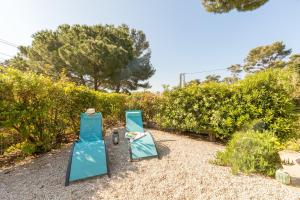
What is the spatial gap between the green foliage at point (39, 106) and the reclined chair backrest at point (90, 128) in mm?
822

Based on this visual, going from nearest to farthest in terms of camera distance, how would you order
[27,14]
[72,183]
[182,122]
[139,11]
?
[72,183] → [182,122] → [27,14] → [139,11]

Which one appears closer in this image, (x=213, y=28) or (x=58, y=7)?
(x=58, y=7)

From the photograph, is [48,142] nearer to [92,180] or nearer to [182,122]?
[92,180]

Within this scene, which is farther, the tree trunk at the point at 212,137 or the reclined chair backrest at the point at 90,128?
the tree trunk at the point at 212,137

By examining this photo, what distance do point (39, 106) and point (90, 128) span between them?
1.44m

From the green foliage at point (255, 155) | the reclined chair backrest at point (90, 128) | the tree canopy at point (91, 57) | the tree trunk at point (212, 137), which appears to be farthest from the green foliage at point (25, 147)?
the tree canopy at point (91, 57)

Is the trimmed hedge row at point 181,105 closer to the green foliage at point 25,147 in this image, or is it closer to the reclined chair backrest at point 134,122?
the green foliage at point 25,147

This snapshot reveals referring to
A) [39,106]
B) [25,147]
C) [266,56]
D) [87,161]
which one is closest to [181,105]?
[87,161]

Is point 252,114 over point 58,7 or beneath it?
beneath

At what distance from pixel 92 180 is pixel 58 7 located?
10693mm

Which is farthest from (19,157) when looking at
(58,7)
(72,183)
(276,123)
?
(58,7)

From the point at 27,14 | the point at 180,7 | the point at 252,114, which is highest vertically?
the point at 180,7

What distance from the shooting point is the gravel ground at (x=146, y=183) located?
276 cm

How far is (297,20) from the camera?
8.00m
